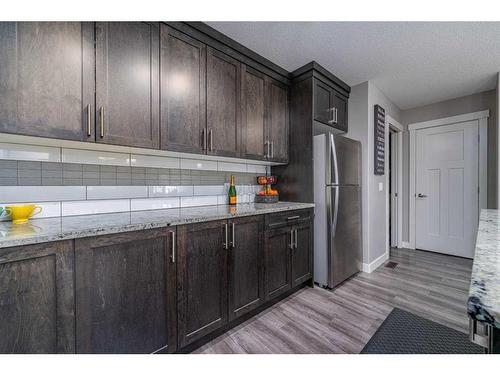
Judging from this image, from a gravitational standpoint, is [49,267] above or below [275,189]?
below

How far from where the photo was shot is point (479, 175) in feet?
10.2

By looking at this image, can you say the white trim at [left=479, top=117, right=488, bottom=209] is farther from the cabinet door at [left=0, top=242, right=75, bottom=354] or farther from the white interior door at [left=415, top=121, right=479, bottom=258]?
the cabinet door at [left=0, top=242, right=75, bottom=354]

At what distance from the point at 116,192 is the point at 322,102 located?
2245 millimetres

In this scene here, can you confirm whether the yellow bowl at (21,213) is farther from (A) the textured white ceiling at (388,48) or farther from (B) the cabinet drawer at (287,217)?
(A) the textured white ceiling at (388,48)

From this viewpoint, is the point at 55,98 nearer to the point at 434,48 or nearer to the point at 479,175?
the point at 434,48

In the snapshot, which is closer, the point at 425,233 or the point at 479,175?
the point at 479,175

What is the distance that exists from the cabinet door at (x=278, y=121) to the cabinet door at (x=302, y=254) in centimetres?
80

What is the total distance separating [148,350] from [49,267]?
27.4 inches

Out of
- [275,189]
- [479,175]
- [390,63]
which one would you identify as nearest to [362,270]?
[275,189]

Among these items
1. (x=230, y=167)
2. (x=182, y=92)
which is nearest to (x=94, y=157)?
(x=182, y=92)

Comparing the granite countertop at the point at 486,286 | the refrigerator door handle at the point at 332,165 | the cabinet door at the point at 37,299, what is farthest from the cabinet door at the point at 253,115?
the granite countertop at the point at 486,286

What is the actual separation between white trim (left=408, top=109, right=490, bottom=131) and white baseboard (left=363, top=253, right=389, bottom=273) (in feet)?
7.14

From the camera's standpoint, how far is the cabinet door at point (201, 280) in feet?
4.48

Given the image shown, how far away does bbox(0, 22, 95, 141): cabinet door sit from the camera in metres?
1.06
